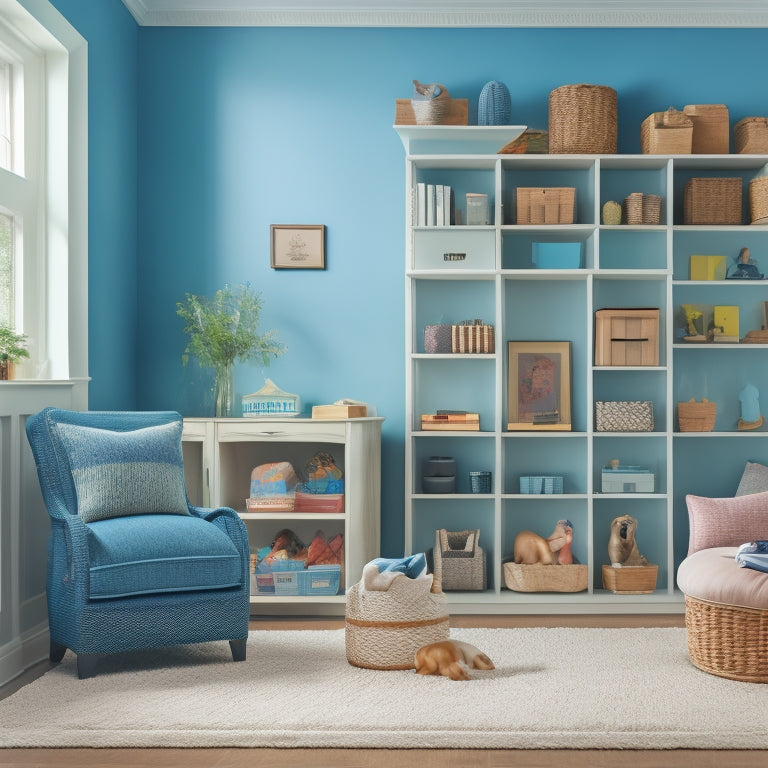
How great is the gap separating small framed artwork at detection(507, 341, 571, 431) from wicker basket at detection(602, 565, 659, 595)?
882 millimetres

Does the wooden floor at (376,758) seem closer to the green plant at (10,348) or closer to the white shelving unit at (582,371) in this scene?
the green plant at (10,348)

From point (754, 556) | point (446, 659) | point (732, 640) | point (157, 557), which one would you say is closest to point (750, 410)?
point (754, 556)

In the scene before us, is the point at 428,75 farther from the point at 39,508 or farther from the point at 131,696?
the point at 131,696

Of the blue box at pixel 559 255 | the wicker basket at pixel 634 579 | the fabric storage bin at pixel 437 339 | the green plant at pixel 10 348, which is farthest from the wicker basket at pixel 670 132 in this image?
the green plant at pixel 10 348

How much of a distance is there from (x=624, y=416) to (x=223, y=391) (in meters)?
2.02

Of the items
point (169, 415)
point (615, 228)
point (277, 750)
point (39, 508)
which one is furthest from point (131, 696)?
point (615, 228)

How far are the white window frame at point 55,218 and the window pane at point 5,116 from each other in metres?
0.08

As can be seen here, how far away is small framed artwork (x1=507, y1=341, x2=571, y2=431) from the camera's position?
4688 millimetres

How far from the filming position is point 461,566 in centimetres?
446

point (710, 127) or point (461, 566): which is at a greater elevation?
point (710, 127)

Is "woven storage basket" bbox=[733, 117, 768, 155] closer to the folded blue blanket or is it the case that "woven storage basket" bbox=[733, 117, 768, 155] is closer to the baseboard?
the folded blue blanket

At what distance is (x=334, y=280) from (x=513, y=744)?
2779 millimetres

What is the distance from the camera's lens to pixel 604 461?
4.76 metres

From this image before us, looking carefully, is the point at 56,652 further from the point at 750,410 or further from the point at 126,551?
the point at 750,410
